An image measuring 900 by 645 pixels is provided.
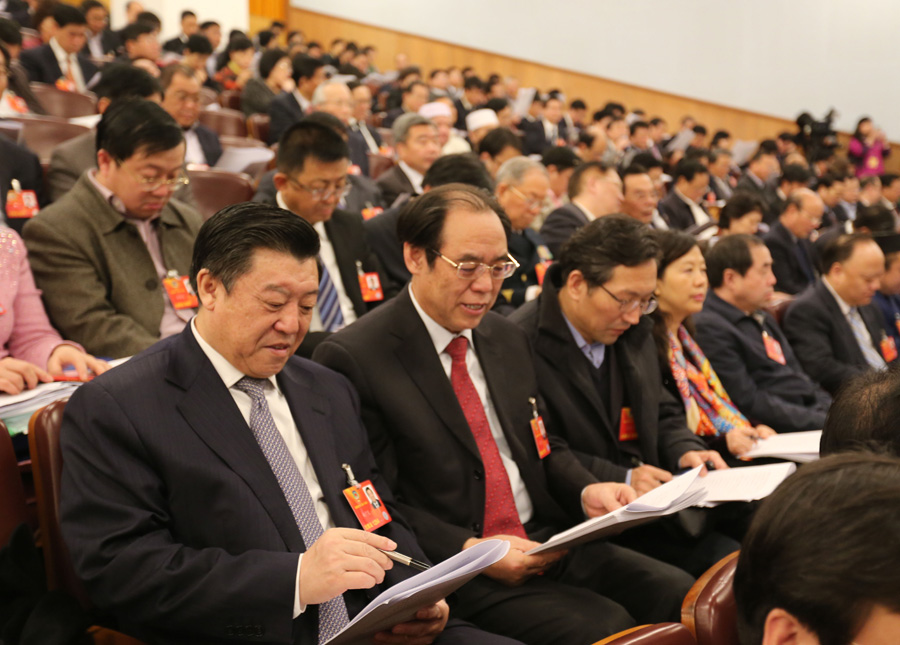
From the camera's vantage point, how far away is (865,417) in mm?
1202

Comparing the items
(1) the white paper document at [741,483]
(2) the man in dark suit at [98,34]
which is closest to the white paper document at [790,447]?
(1) the white paper document at [741,483]

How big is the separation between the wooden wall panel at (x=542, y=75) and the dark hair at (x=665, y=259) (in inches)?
439

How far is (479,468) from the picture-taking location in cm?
185

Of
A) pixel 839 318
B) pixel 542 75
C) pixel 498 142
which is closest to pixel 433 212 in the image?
pixel 839 318

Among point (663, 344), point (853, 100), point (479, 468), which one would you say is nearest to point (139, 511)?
point (479, 468)

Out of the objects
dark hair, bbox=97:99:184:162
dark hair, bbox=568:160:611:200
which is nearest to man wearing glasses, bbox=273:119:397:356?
dark hair, bbox=97:99:184:162

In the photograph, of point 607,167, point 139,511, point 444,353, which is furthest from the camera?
point 607,167

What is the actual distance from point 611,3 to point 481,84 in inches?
149

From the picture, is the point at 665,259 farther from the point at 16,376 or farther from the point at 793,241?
the point at 793,241

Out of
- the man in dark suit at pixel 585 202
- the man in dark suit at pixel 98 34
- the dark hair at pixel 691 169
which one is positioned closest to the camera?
the man in dark suit at pixel 585 202

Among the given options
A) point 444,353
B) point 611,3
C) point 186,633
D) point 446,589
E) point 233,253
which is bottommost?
point 186,633

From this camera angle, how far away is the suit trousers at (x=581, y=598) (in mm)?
1680

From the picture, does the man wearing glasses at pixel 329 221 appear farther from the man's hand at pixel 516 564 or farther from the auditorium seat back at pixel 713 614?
the auditorium seat back at pixel 713 614

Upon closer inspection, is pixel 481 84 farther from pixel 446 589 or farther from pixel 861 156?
pixel 446 589
